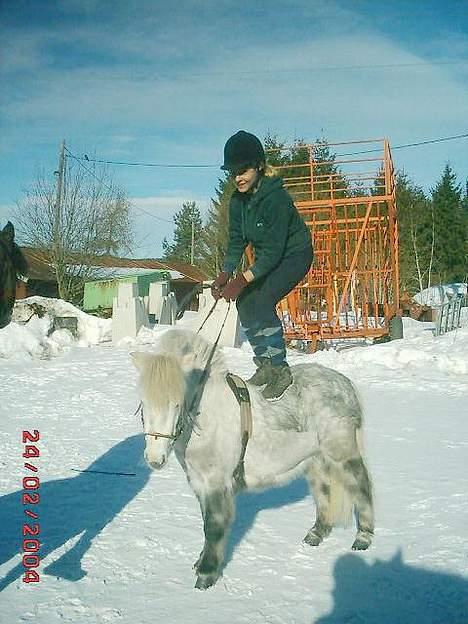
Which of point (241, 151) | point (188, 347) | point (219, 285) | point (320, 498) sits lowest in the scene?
point (320, 498)

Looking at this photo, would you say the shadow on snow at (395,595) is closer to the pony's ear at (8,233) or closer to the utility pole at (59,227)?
the pony's ear at (8,233)

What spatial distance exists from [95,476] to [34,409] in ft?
9.37

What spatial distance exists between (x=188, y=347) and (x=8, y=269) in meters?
1.05

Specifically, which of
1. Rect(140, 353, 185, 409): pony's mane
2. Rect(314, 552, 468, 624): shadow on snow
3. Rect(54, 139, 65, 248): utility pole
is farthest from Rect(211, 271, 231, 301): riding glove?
Rect(54, 139, 65, 248): utility pole

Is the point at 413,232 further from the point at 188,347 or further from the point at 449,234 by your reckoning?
the point at 188,347

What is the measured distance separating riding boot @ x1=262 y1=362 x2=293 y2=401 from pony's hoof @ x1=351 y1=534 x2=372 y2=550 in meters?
1.00

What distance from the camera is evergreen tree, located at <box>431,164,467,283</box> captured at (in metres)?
32.0

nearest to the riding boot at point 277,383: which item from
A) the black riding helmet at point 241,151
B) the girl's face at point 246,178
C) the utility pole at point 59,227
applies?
the girl's face at point 246,178

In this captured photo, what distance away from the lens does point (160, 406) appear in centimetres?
280

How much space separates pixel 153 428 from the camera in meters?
2.79

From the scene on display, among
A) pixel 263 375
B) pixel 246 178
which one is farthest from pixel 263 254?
pixel 263 375

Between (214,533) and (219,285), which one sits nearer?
(214,533)

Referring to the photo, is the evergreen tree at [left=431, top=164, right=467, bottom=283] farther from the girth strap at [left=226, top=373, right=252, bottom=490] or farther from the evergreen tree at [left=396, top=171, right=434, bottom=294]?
the girth strap at [left=226, top=373, right=252, bottom=490]

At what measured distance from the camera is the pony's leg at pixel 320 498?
3732 mm
